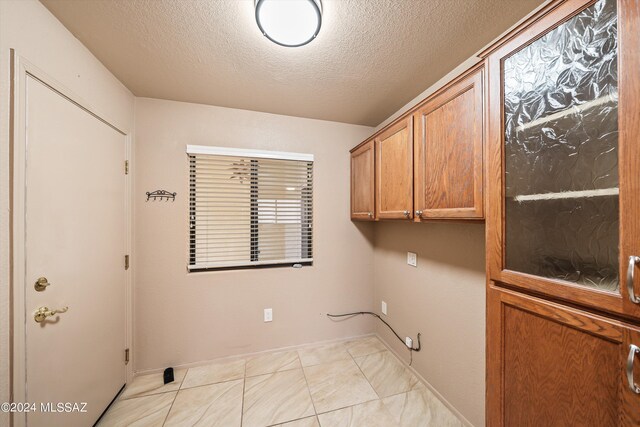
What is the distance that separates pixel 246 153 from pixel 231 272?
119 centimetres

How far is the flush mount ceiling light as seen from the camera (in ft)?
3.50

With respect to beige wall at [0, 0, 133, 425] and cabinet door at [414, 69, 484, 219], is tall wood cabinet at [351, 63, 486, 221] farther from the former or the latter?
beige wall at [0, 0, 133, 425]

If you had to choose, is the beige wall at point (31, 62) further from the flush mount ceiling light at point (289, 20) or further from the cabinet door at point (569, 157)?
the cabinet door at point (569, 157)

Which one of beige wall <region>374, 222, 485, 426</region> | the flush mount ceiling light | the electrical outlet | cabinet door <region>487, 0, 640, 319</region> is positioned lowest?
the electrical outlet

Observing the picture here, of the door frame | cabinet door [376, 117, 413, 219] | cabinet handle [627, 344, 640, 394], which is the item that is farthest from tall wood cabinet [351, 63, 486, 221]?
the door frame

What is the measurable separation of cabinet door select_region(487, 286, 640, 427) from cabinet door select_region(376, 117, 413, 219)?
81 centimetres

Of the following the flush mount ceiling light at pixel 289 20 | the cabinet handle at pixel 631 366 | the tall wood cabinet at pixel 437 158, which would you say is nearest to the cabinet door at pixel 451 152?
the tall wood cabinet at pixel 437 158

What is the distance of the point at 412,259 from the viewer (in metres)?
2.02

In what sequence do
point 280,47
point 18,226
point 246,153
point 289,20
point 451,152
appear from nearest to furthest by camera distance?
point 18,226 < point 289,20 < point 451,152 < point 280,47 < point 246,153

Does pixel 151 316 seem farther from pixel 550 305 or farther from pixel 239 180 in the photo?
pixel 550 305

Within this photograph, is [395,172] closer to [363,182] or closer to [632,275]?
[363,182]

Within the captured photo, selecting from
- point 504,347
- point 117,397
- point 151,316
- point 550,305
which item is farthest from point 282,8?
point 117,397

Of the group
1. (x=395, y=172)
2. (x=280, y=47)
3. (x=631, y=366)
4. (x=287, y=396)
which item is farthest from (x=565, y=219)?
(x=287, y=396)

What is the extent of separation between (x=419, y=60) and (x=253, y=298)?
2.46 m
